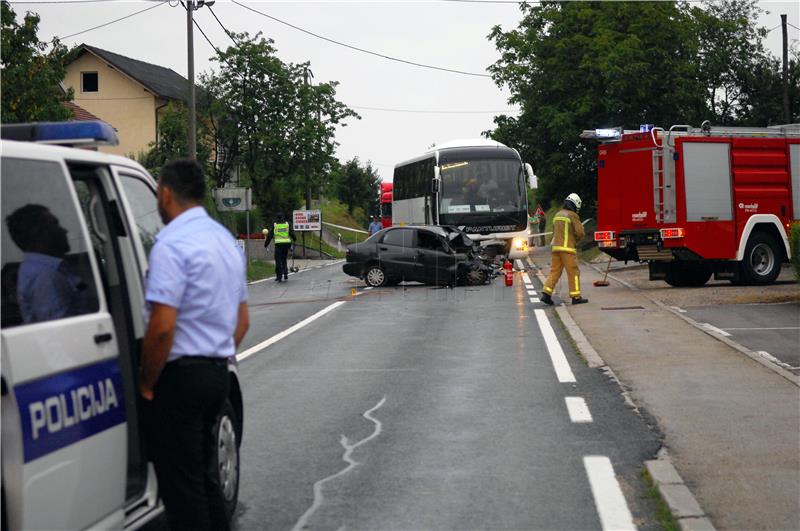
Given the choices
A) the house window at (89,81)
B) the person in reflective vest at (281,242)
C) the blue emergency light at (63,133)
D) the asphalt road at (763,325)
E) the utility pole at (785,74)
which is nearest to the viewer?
the blue emergency light at (63,133)

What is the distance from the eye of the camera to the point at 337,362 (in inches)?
524

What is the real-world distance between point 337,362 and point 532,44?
42.2 metres

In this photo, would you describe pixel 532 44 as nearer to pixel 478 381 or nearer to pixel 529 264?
pixel 529 264

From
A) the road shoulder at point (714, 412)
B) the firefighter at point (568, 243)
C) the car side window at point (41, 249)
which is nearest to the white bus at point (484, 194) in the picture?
the firefighter at point (568, 243)

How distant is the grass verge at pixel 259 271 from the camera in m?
35.4

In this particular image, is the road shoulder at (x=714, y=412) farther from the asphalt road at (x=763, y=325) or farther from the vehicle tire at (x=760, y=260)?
the vehicle tire at (x=760, y=260)

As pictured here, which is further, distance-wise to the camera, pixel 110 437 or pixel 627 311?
pixel 627 311

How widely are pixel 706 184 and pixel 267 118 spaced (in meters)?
31.2

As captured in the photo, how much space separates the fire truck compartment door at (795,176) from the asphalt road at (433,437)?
34.3 feet

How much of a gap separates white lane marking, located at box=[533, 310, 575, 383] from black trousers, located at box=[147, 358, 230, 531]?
665 cm

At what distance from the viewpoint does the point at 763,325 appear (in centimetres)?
1636

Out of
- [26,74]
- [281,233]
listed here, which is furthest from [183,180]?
[281,233]

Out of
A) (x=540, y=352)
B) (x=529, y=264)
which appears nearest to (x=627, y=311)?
(x=540, y=352)

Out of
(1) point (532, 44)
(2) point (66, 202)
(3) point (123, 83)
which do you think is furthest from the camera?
(3) point (123, 83)
